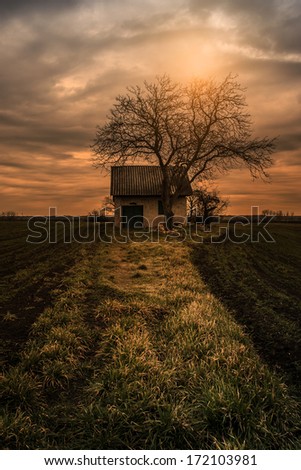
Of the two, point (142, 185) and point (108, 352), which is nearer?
point (108, 352)

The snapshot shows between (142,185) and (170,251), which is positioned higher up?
(142,185)

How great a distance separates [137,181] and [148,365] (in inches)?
1353

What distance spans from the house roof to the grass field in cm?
2561

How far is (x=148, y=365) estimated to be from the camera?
599 centimetres

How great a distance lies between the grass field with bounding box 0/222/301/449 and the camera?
4.57 metres

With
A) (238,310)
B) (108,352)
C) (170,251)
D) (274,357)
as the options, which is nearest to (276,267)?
(170,251)

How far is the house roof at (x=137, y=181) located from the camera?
3822 centimetres

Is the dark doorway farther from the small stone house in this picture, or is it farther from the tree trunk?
the tree trunk

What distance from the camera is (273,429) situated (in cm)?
468

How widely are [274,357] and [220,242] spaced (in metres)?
19.5

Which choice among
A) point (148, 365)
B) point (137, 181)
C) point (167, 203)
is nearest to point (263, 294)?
point (148, 365)
